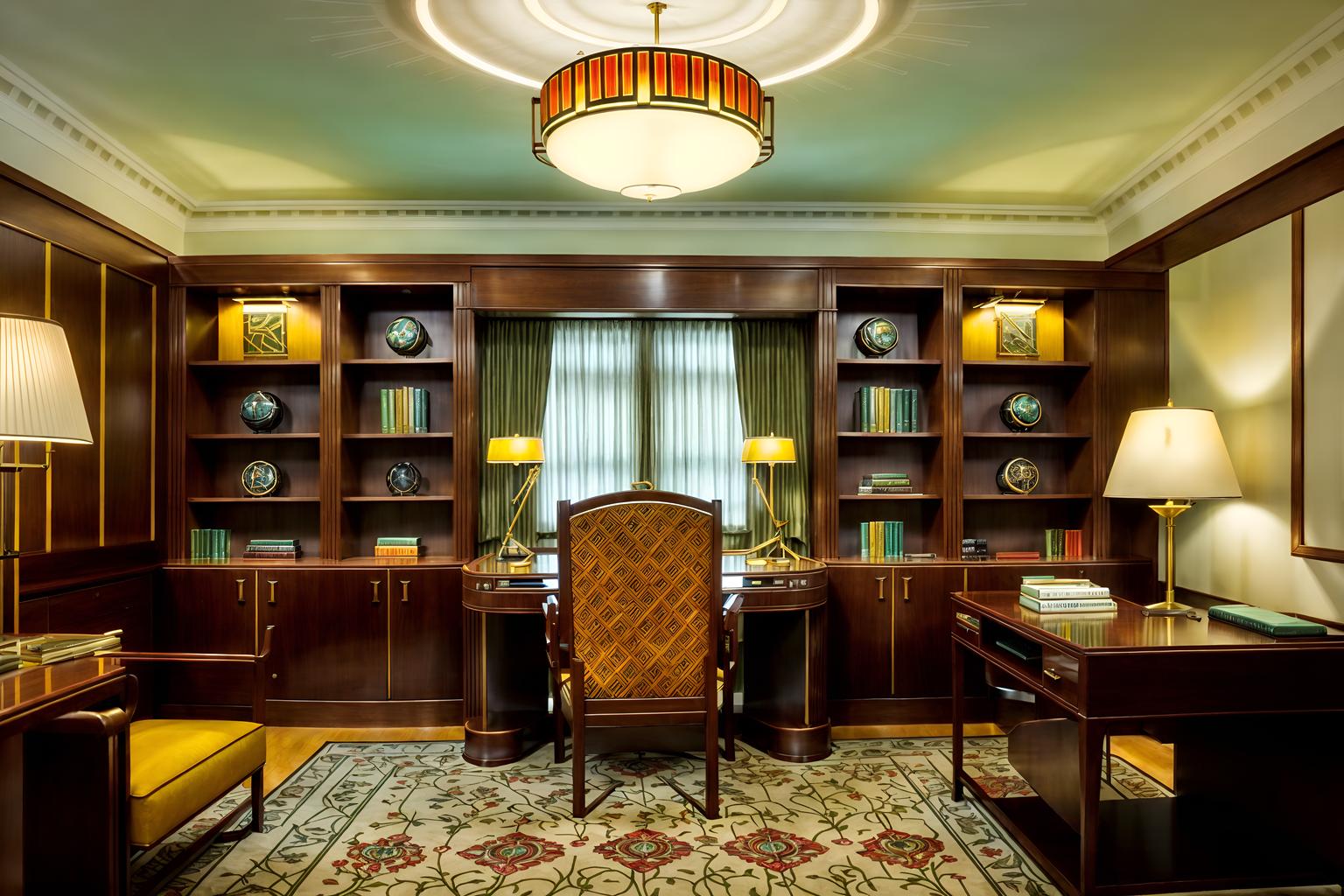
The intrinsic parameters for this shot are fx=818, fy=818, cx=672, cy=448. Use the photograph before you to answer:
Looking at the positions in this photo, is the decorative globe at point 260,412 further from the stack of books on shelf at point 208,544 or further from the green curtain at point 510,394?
the green curtain at point 510,394

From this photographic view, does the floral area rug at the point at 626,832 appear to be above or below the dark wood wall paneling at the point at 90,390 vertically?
below

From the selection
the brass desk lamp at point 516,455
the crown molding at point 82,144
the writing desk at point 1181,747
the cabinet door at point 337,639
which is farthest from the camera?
the cabinet door at point 337,639

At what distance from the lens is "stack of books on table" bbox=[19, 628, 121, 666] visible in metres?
2.23

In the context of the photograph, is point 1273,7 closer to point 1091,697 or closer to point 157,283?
point 1091,697

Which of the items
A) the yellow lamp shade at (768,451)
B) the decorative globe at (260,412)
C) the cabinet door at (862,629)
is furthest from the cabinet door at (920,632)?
the decorative globe at (260,412)

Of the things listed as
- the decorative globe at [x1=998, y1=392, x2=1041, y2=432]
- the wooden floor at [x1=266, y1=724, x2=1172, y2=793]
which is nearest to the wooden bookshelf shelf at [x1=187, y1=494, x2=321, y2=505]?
the wooden floor at [x1=266, y1=724, x2=1172, y2=793]

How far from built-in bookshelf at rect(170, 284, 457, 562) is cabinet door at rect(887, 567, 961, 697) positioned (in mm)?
2477

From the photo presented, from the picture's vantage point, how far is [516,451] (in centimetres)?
402

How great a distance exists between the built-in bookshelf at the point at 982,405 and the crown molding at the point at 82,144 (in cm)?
360

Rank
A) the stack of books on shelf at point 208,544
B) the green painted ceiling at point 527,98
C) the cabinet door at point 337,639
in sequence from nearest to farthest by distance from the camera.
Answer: the green painted ceiling at point 527,98
the cabinet door at point 337,639
the stack of books on shelf at point 208,544

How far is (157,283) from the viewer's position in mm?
4234

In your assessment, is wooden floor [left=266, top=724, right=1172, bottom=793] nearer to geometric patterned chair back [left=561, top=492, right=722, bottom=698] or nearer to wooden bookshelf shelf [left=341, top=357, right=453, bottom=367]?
geometric patterned chair back [left=561, top=492, right=722, bottom=698]

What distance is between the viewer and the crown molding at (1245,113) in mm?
2934

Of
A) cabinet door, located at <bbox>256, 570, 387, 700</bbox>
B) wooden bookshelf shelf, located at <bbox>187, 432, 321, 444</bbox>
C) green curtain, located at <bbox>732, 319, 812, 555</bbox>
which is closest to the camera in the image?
cabinet door, located at <bbox>256, 570, 387, 700</bbox>
